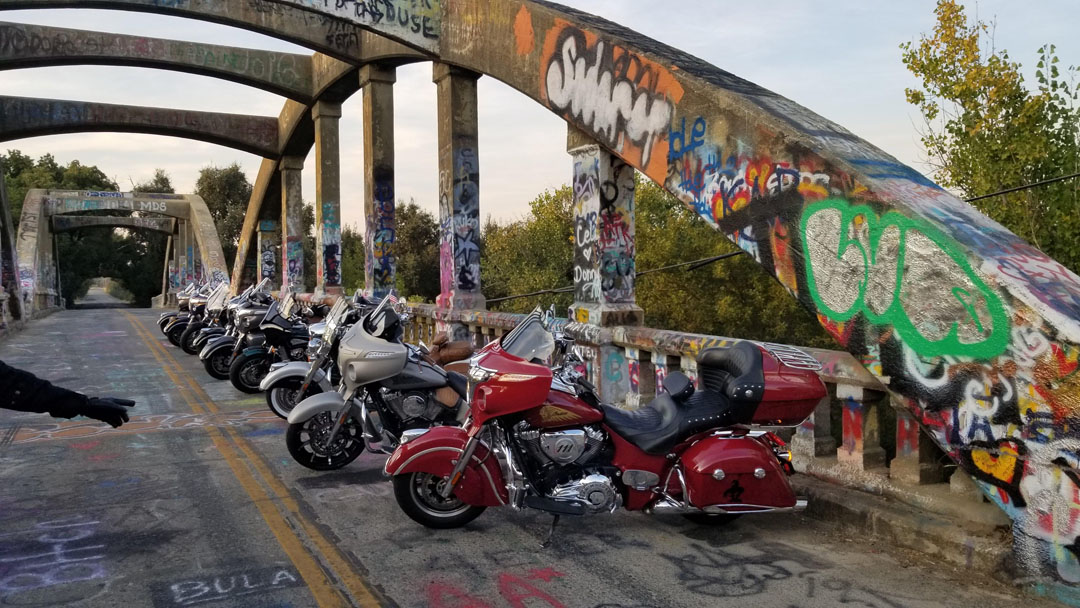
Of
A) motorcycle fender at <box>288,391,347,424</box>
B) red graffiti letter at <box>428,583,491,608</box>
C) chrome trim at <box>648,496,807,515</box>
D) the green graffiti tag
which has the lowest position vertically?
red graffiti letter at <box>428,583,491,608</box>

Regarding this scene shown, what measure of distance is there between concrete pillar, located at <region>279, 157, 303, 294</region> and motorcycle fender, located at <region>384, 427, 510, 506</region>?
18669 millimetres

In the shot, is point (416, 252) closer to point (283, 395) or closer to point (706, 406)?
point (283, 395)

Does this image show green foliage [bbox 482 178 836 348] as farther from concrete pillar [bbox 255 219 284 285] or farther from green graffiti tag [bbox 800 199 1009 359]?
green graffiti tag [bbox 800 199 1009 359]

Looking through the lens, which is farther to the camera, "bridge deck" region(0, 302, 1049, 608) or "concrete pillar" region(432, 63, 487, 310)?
"concrete pillar" region(432, 63, 487, 310)

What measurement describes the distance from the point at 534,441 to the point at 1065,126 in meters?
15.1

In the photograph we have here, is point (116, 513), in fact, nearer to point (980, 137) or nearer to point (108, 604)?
point (108, 604)

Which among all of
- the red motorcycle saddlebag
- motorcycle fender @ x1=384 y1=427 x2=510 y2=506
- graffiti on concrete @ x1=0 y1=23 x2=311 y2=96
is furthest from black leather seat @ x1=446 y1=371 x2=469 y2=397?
graffiti on concrete @ x1=0 y1=23 x2=311 y2=96

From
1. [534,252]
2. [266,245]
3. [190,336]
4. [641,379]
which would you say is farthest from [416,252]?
[641,379]

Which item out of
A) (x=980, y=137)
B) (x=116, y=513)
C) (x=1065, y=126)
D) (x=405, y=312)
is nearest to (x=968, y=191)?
(x=980, y=137)

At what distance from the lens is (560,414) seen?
15.9 ft

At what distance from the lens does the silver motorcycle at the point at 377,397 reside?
6246mm

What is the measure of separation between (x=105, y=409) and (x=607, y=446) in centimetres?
303

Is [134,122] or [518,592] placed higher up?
[134,122]

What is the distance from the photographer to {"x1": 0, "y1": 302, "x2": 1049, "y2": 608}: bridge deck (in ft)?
13.5
